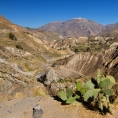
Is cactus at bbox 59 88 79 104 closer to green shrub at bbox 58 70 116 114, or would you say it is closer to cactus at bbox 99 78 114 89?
green shrub at bbox 58 70 116 114

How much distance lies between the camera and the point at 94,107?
1435 centimetres

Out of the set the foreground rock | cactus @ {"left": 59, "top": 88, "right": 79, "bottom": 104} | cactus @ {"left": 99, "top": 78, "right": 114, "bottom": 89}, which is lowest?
the foreground rock

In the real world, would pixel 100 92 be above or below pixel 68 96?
above

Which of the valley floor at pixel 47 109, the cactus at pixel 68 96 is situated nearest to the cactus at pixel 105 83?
the valley floor at pixel 47 109

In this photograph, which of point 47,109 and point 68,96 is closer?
point 47,109

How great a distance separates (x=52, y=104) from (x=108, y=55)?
212 ft

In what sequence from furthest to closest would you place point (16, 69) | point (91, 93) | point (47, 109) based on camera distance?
point (16, 69), point (47, 109), point (91, 93)

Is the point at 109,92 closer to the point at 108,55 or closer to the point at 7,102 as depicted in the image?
the point at 7,102

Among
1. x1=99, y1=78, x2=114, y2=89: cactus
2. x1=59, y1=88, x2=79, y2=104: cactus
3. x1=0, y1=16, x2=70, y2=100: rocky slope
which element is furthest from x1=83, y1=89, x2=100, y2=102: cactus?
x1=0, y1=16, x2=70, y2=100: rocky slope

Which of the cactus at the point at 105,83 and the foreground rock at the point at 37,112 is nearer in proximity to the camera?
the cactus at the point at 105,83

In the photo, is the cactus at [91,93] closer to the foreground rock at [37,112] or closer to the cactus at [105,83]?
the cactus at [105,83]

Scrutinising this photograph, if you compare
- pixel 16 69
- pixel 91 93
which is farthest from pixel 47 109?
pixel 16 69

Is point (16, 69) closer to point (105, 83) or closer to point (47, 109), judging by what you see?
point (47, 109)

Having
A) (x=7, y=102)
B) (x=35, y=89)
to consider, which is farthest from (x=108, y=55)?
(x=7, y=102)
